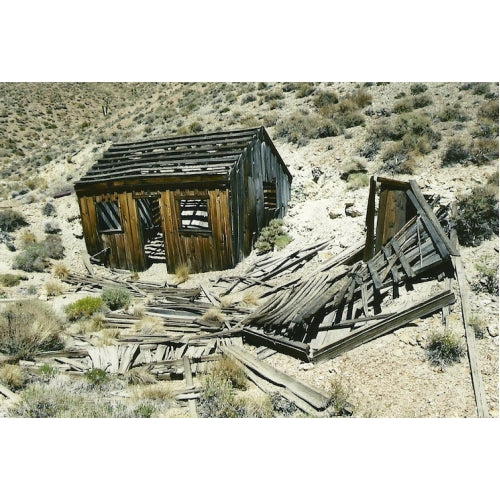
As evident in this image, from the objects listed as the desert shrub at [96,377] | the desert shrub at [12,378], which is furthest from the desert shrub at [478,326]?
the desert shrub at [12,378]

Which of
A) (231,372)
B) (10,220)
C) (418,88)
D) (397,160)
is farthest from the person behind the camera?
(418,88)

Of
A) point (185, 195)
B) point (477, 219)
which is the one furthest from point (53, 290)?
point (477, 219)

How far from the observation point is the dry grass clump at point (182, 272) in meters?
11.3

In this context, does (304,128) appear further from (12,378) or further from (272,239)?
(12,378)

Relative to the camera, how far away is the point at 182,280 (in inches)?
444

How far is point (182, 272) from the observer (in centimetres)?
1138

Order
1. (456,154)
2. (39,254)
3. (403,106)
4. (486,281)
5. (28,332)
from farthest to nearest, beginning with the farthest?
1. (403,106)
2. (39,254)
3. (456,154)
4. (28,332)
5. (486,281)

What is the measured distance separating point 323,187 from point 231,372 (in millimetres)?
10853

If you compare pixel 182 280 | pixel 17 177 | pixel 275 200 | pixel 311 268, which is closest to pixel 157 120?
pixel 17 177

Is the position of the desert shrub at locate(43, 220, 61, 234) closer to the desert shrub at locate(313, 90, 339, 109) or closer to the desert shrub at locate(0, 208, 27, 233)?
the desert shrub at locate(0, 208, 27, 233)

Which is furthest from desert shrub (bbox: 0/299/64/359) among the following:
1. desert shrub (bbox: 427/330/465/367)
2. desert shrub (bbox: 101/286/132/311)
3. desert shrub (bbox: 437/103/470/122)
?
desert shrub (bbox: 437/103/470/122)

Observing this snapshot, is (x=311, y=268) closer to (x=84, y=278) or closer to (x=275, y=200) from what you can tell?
(x=275, y=200)

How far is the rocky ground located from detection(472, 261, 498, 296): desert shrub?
6.1 inches

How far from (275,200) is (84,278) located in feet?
25.7
